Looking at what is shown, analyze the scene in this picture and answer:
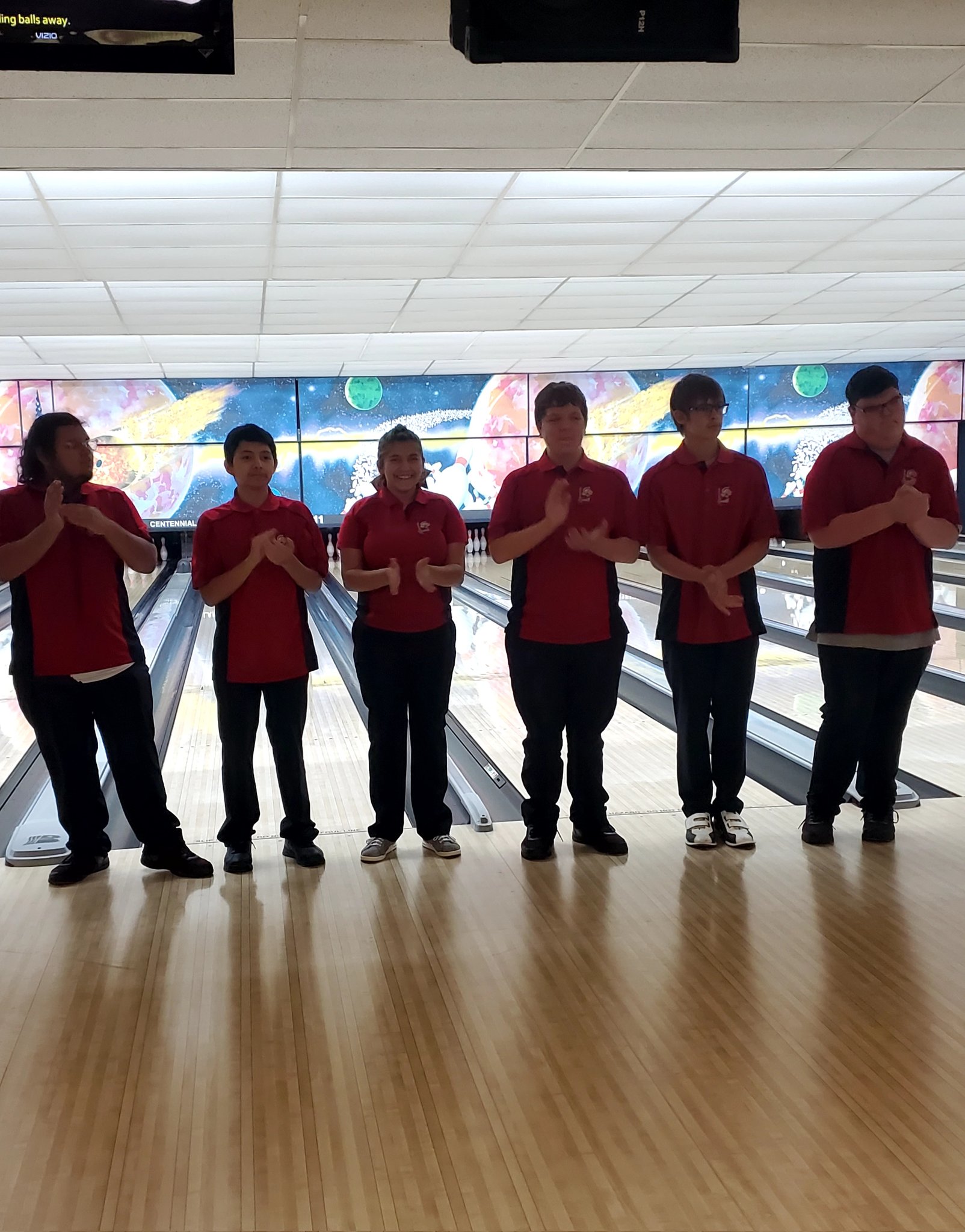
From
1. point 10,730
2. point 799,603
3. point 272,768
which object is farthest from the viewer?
point 799,603

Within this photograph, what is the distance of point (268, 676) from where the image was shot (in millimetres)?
3029

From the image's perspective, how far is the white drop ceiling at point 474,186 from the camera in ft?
12.3

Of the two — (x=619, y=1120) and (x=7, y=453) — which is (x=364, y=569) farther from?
(x=7, y=453)

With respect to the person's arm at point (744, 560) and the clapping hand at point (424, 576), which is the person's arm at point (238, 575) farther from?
the person's arm at point (744, 560)

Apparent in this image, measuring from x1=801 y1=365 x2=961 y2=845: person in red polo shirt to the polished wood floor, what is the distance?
255 millimetres

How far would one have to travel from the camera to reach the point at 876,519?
117 inches

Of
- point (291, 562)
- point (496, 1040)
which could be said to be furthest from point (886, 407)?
point (496, 1040)

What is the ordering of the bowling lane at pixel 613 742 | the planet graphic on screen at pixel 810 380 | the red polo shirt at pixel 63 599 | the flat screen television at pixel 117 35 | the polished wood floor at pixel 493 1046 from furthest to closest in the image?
the planet graphic on screen at pixel 810 380, the bowling lane at pixel 613 742, the red polo shirt at pixel 63 599, the flat screen television at pixel 117 35, the polished wood floor at pixel 493 1046

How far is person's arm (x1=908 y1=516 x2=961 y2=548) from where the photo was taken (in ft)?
9.75

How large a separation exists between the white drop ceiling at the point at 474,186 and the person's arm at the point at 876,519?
167 centimetres

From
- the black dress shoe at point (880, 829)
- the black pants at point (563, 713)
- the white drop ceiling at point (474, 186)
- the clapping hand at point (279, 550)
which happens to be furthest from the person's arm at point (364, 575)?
the white drop ceiling at point (474, 186)

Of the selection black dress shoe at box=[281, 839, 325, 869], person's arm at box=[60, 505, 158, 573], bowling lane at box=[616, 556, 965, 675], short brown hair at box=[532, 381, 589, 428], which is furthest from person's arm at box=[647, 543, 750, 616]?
bowling lane at box=[616, 556, 965, 675]

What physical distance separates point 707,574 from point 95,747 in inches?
68.9

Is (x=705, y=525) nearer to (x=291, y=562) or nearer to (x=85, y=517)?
(x=291, y=562)
